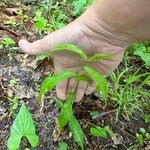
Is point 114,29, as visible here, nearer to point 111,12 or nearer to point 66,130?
point 111,12

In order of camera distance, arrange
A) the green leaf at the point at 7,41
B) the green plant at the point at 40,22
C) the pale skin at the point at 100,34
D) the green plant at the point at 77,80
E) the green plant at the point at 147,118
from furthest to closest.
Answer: the green plant at the point at 40,22, the green leaf at the point at 7,41, the green plant at the point at 147,118, the pale skin at the point at 100,34, the green plant at the point at 77,80

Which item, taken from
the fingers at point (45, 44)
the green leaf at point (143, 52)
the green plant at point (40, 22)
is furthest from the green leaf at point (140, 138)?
the green plant at point (40, 22)

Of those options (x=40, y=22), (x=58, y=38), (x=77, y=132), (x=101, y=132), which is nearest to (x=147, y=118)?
(x=101, y=132)

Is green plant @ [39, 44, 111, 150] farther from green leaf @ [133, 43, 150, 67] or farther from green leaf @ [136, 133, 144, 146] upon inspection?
green leaf @ [133, 43, 150, 67]

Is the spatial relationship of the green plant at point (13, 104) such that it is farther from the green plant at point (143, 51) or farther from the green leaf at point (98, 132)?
the green plant at point (143, 51)

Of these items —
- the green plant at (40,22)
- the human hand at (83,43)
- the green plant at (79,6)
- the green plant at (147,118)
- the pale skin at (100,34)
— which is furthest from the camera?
the green plant at (79,6)

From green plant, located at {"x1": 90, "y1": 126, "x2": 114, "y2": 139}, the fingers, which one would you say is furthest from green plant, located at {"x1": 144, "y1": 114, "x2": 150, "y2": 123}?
the fingers

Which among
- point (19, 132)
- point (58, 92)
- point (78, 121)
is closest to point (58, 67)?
point (58, 92)
